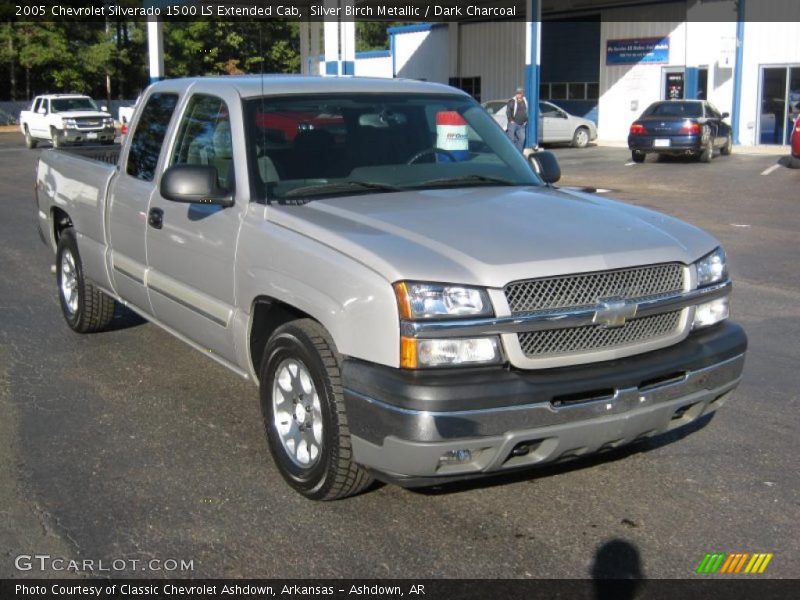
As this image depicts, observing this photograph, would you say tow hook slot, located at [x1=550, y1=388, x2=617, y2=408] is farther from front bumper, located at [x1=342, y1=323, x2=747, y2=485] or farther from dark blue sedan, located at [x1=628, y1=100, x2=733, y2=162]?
dark blue sedan, located at [x1=628, y1=100, x2=733, y2=162]

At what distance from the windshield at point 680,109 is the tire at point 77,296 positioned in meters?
19.6

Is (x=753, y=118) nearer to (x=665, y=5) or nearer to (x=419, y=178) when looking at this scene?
(x=665, y=5)

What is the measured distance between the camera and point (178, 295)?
533cm

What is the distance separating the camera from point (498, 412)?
3.59 metres

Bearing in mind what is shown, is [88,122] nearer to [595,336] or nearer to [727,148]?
[727,148]

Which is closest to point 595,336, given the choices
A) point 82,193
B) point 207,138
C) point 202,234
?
point 202,234

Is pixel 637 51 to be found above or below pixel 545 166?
above

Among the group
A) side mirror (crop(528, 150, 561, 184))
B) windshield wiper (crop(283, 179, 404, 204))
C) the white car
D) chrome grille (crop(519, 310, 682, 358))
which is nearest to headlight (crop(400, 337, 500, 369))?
chrome grille (crop(519, 310, 682, 358))

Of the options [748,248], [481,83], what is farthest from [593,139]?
[748,248]

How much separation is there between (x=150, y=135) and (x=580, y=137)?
90.6 feet

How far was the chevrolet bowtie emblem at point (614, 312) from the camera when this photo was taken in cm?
385

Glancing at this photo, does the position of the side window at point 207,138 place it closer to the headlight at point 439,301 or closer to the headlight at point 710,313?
the headlight at point 439,301

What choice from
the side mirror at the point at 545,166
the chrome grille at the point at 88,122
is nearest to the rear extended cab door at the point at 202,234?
the side mirror at the point at 545,166

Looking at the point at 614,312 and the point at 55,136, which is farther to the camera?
the point at 55,136
